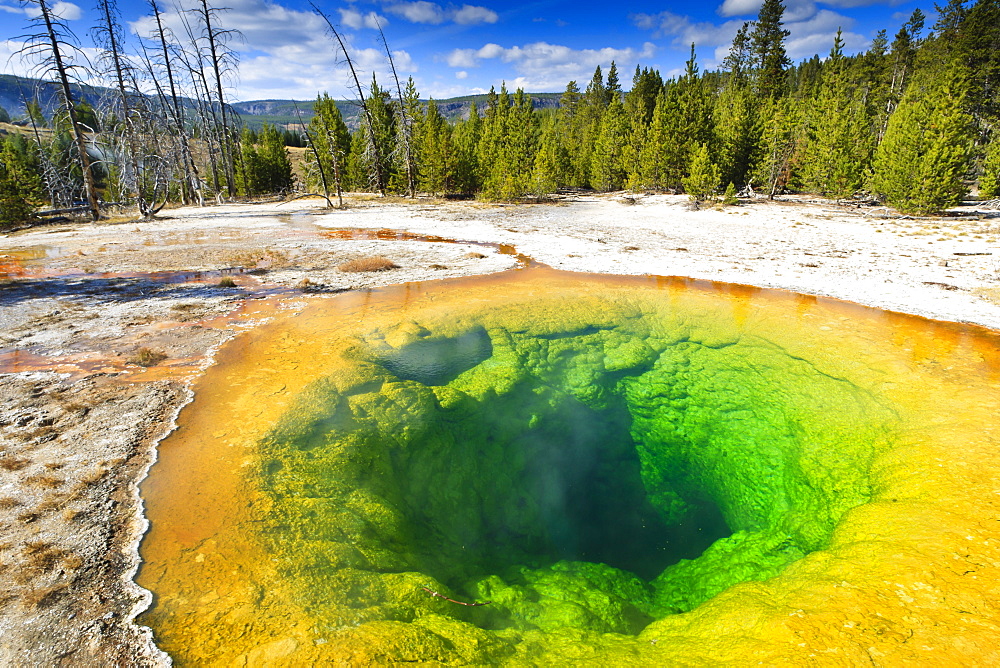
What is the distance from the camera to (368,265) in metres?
13.6

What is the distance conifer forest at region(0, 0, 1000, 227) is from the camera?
68.7 ft

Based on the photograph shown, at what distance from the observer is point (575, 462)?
8.00m

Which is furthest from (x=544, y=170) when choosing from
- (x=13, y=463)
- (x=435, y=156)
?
(x=13, y=463)

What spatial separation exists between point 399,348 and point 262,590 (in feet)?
16.5

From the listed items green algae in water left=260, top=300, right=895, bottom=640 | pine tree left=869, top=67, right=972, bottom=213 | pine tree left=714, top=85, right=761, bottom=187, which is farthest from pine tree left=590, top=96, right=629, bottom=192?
green algae in water left=260, top=300, right=895, bottom=640

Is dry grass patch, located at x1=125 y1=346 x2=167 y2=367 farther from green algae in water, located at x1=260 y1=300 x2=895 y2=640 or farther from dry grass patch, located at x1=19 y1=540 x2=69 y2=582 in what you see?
dry grass patch, located at x1=19 y1=540 x2=69 y2=582

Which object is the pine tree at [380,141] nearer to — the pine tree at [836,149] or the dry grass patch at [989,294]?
the pine tree at [836,149]

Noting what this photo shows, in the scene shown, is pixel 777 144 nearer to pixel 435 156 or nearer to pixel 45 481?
pixel 435 156

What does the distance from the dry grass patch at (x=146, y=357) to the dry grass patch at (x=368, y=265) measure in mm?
6441

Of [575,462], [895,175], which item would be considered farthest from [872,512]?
[895,175]

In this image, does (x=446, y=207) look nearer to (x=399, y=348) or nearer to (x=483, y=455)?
(x=399, y=348)

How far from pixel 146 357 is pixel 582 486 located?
7543 mm

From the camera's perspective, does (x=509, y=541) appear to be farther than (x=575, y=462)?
No

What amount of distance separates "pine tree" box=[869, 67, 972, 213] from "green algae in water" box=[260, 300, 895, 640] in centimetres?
1941
